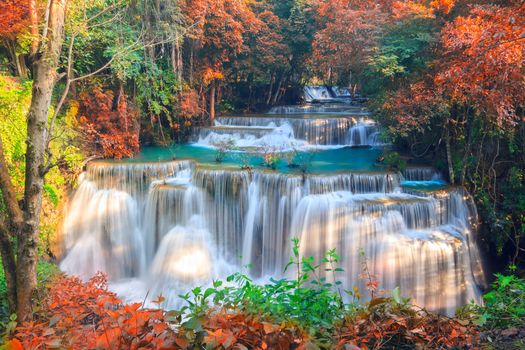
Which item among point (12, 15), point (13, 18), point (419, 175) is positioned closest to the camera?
point (12, 15)

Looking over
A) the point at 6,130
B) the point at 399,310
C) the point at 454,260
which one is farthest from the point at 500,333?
the point at 6,130

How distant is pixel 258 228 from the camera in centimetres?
983

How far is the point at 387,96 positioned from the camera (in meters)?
10.9

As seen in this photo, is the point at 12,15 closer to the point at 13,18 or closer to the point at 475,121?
the point at 13,18

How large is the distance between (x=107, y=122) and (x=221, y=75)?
615 centimetres

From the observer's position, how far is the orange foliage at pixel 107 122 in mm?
12555

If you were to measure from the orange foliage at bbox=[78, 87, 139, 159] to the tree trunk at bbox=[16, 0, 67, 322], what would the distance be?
29.6ft

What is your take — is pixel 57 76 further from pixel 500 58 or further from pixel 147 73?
pixel 147 73

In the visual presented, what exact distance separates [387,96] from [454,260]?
5.05m

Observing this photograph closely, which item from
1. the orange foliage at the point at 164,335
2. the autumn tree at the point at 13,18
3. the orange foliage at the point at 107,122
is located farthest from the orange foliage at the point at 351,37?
the orange foliage at the point at 164,335

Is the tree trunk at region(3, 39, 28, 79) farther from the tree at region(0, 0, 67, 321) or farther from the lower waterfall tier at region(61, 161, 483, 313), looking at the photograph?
the tree at region(0, 0, 67, 321)

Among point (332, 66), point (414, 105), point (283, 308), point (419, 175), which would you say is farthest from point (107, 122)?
point (283, 308)

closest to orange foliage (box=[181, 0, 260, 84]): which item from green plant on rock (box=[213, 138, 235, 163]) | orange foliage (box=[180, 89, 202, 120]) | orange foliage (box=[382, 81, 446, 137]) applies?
orange foliage (box=[180, 89, 202, 120])

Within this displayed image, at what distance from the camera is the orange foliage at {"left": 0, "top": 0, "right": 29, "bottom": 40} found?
10.1m
